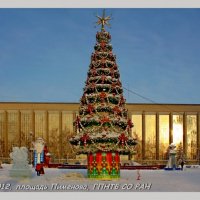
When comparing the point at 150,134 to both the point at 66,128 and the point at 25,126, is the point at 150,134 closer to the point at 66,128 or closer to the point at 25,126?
the point at 66,128

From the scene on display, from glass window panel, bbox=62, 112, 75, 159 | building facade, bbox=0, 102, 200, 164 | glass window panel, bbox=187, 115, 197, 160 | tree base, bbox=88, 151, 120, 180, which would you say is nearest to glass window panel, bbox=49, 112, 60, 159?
building facade, bbox=0, 102, 200, 164

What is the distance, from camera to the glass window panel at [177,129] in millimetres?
47156

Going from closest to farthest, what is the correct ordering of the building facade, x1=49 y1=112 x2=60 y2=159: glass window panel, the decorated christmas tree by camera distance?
the decorated christmas tree → the building facade → x1=49 y1=112 x2=60 y2=159: glass window panel

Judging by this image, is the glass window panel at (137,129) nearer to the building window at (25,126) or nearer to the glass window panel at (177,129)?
the glass window panel at (177,129)

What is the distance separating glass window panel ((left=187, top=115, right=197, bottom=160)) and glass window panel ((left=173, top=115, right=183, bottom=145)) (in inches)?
23.6

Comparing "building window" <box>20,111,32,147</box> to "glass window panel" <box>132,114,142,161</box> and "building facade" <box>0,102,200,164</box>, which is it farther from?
"glass window panel" <box>132,114,142,161</box>

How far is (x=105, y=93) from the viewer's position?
17.5 m

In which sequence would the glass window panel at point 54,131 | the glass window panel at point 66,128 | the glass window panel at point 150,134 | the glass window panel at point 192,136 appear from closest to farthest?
1. the glass window panel at point 66,128
2. the glass window panel at point 54,131
3. the glass window panel at point 150,134
4. the glass window panel at point 192,136

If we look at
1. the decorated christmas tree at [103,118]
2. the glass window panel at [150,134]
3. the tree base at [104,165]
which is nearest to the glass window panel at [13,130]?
the glass window panel at [150,134]

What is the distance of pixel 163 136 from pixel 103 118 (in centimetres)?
3075

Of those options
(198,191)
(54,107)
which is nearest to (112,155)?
(198,191)

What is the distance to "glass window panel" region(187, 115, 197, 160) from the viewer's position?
46.9 metres

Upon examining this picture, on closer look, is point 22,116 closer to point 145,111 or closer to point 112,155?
point 145,111

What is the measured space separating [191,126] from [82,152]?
103 ft
